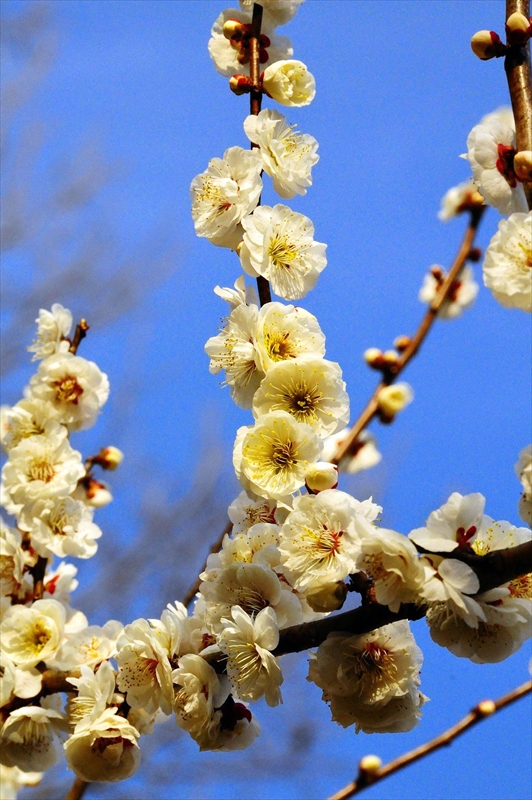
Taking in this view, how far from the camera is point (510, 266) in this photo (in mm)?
1072

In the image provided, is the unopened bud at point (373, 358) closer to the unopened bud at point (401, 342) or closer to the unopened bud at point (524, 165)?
the unopened bud at point (401, 342)

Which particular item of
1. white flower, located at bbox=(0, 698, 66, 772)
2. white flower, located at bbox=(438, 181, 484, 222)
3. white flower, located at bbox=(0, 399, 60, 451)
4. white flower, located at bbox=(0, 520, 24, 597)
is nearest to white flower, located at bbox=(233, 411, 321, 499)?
white flower, located at bbox=(0, 698, 66, 772)

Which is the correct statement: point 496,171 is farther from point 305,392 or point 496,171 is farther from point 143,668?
point 143,668

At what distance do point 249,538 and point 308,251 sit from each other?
487mm

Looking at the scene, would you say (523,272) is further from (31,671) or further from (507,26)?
(31,671)

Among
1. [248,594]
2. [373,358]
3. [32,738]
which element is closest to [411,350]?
[373,358]

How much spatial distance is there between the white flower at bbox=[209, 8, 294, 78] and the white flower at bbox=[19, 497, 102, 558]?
1104 mm

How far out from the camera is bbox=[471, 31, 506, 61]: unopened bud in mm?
1293

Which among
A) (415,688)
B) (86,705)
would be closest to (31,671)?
(86,705)

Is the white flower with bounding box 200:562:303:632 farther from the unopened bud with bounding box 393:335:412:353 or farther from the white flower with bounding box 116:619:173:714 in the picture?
the unopened bud with bounding box 393:335:412:353

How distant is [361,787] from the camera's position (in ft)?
5.33

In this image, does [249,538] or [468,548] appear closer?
[468,548]

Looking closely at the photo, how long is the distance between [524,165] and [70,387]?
1.48 metres

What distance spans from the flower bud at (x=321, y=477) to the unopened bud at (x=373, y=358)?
127cm
